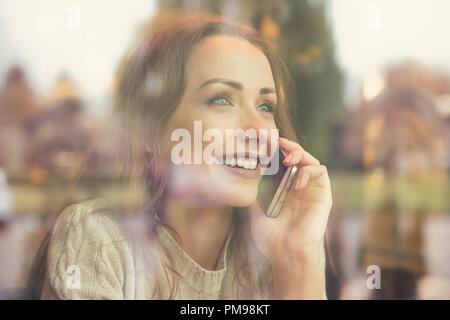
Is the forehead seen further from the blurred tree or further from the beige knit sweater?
the beige knit sweater

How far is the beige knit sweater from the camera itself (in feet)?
5.68

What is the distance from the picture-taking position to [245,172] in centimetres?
176

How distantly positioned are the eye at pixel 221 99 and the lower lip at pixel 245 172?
0.23 m

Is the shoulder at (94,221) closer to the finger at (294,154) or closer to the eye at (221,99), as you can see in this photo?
the eye at (221,99)

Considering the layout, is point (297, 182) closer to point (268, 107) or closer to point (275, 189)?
point (275, 189)

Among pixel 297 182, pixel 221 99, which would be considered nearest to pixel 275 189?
pixel 297 182

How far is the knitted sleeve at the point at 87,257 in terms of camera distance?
68.0 inches

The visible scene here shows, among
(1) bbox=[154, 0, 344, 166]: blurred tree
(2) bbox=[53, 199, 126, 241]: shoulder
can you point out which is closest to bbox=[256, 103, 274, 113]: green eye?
(1) bbox=[154, 0, 344, 166]: blurred tree

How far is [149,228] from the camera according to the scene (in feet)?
5.79

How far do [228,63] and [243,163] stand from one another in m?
0.37

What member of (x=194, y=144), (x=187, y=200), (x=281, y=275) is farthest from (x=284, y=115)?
(x=281, y=275)

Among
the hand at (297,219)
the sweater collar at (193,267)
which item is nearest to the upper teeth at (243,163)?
the hand at (297,219)

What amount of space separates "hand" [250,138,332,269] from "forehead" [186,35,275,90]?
251 mm
